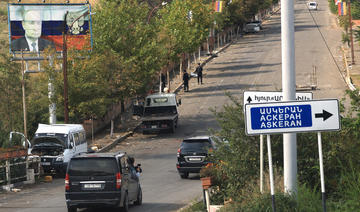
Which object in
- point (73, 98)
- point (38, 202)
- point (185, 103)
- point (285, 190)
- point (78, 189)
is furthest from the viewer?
point (185, 103)

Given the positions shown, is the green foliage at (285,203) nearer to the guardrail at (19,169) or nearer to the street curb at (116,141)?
the guardrail at (19,169)

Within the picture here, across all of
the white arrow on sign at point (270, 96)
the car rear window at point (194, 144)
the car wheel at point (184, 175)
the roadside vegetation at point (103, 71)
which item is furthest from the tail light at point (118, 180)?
the roadside vegetation at point (103, 71)

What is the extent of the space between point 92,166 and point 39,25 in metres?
27.0

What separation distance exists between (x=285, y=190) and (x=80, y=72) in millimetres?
29761

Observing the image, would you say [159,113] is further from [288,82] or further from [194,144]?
[288,82]

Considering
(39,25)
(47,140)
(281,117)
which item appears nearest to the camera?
(281,117)

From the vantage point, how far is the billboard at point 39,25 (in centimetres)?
4441

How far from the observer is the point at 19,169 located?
2961 centimetres

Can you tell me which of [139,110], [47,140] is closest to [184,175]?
[47,140]

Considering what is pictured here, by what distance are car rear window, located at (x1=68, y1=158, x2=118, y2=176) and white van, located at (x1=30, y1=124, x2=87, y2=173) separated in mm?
12060

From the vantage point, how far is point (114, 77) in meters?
44.7

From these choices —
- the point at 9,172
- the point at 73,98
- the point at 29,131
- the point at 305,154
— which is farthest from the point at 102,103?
the point at 305,154

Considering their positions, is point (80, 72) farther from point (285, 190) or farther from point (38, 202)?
point (285, 190)

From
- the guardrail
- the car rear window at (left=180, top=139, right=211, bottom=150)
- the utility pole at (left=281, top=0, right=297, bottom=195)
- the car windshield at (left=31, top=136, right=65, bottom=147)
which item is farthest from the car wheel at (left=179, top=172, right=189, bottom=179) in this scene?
the utility pole at (left=281, top=0, right=297, bottom=195)
